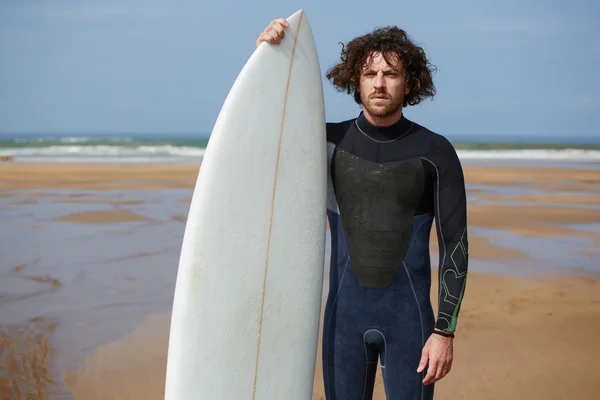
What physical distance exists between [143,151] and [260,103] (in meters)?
26.7

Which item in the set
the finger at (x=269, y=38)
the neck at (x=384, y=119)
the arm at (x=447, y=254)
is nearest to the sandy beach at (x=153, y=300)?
the arm at (x=447, y=254)

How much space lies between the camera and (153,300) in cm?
554

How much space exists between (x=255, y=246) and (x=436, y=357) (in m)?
0.71

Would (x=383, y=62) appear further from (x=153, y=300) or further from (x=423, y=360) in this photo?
(x=153, y=300)

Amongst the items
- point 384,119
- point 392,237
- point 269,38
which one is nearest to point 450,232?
point 392,237

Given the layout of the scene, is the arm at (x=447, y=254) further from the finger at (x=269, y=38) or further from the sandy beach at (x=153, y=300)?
the sandy beach at (x=153, y=300)

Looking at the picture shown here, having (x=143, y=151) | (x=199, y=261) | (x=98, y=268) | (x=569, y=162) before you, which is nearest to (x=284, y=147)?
(x=199, y=261)

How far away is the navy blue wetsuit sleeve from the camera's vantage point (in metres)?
2.16

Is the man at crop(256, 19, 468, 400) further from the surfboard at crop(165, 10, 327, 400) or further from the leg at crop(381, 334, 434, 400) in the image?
the surfboard at crop(165, 10, 327, 400)

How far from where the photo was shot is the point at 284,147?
7.86 ft

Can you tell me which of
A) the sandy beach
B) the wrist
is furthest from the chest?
the sandy beach

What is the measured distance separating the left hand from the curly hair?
81 cm

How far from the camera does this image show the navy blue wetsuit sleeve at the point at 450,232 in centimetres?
216

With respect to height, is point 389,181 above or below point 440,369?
above
